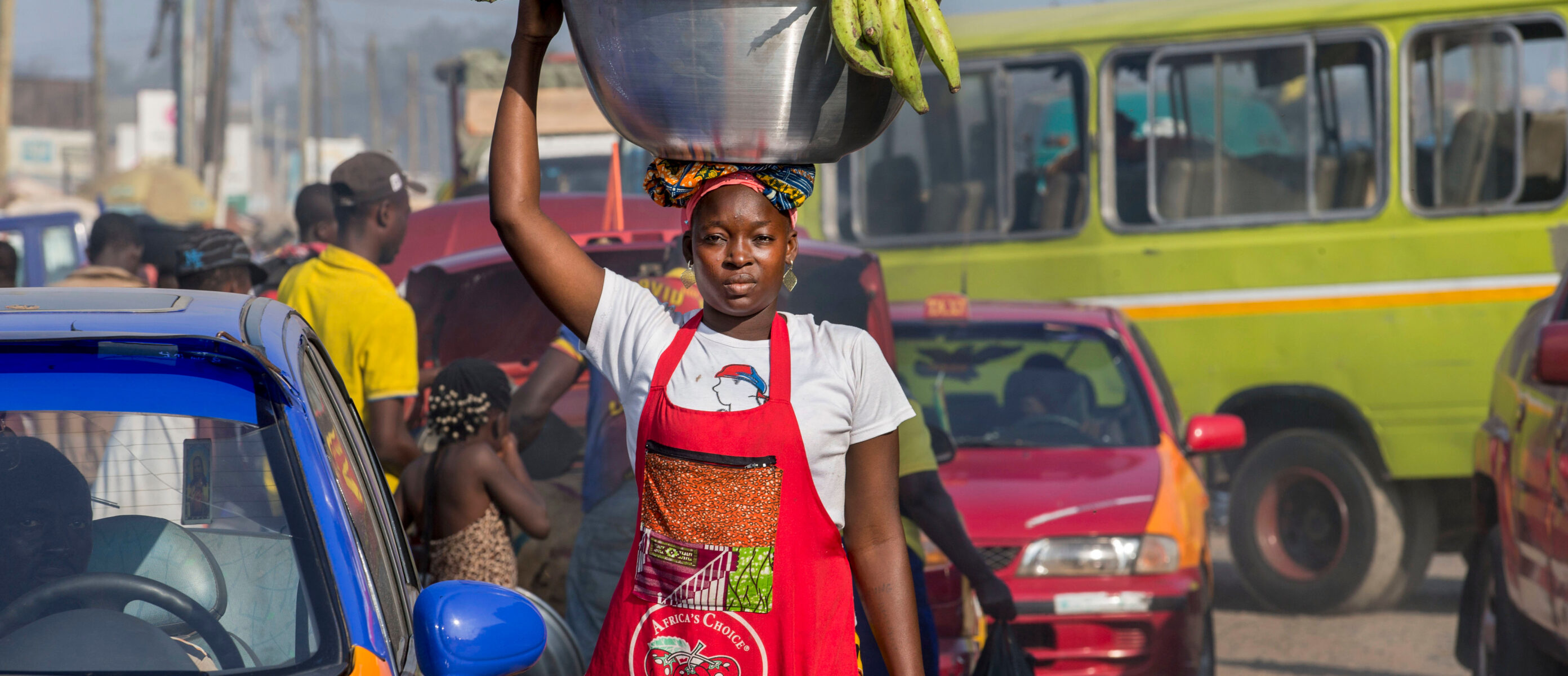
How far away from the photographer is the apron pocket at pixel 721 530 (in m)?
2.32

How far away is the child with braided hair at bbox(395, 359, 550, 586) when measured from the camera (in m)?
4.34

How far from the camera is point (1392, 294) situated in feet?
26.0

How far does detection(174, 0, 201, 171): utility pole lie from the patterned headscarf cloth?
17326 millimetres

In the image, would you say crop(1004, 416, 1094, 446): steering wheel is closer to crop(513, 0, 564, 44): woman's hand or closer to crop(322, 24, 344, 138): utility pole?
crop(513, 0, 564, 44): woman's hand

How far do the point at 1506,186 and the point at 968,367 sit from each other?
3.48 metres

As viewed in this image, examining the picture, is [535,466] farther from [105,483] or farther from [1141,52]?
[1141,52]

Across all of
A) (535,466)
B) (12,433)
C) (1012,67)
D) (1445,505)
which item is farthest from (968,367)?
(12,433)

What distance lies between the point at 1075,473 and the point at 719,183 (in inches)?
142

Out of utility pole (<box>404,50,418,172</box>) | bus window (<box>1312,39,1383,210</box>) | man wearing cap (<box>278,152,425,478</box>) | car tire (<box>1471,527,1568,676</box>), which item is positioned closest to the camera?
man wearing cap (<box>278,152,425,478</box>)

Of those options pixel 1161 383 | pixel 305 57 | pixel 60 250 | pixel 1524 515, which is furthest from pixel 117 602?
pixel 305 57

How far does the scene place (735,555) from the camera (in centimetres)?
233

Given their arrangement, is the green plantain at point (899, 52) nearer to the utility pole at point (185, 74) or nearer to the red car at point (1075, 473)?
the red car at point (1075, 473)

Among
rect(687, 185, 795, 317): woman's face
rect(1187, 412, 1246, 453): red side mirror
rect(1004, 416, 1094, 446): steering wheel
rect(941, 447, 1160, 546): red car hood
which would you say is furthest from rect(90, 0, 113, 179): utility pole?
rect(687, 185, 795, 317): woman's face

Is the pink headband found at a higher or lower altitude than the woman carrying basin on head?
higher
